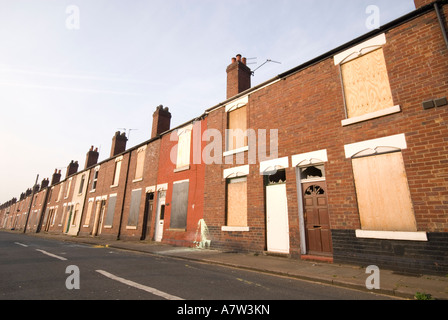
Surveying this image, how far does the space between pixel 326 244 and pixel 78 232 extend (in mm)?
22468

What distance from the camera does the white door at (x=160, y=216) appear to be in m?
13.6

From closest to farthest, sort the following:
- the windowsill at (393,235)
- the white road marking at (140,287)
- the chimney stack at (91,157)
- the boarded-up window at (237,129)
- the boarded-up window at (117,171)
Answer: the white road marking at (140,287), the windowsill at (393,235), the boarded-up window at (237,129), the boarded-up window at (117,171), the chimney stack at (91,157)

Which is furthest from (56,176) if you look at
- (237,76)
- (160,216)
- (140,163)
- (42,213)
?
(237,76)

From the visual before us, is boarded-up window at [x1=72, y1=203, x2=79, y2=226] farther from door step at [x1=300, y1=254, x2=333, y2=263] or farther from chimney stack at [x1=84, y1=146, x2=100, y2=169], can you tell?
door step at [x1=300, y1=254, x2=333, y2=263]

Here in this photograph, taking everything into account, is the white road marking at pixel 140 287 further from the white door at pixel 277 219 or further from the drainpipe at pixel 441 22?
the drainpipe at pixel 441 22

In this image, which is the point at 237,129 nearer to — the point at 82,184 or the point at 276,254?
the point at 276,254

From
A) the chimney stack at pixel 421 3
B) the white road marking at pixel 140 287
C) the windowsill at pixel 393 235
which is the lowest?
the white road marking at pixel 140 287

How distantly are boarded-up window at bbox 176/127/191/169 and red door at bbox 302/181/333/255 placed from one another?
7.00 meters

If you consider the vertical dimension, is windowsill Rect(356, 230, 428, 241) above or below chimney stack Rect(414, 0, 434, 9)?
below

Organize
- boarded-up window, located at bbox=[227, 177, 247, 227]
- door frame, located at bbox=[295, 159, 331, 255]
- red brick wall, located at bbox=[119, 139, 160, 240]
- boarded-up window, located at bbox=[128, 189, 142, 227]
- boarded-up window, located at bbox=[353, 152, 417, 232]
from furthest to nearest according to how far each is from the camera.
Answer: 1. boarded-up window, located at bbox=[128, 189, 142, 227]
2. red brick wall, located at bbox=[119, 139, 160, 240]
3. boarded-up window, located at bbox=[227, 177, 247, 227]
4. door frame, located at bbox=[295, 159, 331, 255]
5. boarded-up window, located at bbox=[353, 152, 417, 232]

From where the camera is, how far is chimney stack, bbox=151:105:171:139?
16672 mm

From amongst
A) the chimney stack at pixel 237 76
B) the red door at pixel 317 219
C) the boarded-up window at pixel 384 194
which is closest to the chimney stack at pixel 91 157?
the chimney stack at pixel 237 76

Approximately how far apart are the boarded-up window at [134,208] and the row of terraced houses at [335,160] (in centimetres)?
329

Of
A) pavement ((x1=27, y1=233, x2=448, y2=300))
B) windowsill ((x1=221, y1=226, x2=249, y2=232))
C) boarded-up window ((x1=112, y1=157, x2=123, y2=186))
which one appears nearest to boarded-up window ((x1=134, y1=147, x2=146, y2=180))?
boarded-up window ((x1=112, y1=157, x2=123, y2=186))
